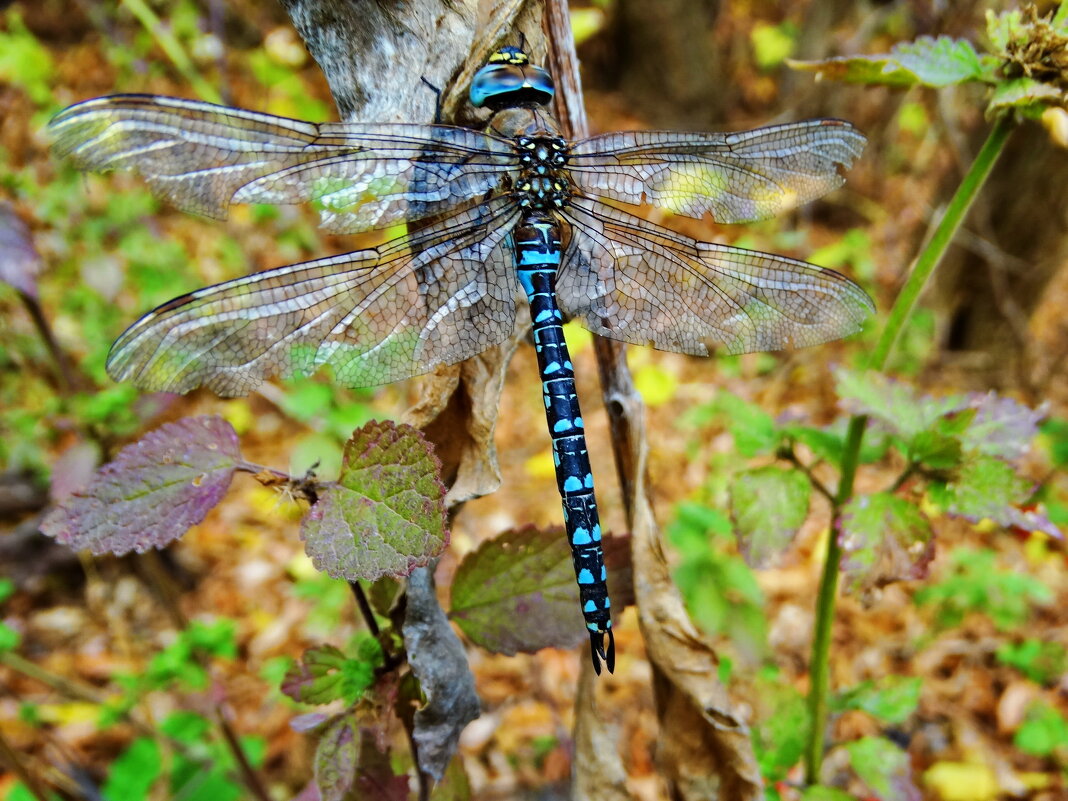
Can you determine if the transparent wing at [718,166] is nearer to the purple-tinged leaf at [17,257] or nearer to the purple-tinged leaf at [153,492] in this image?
the purple-tinged leaf at [153,492]

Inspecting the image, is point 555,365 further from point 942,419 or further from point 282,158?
point 942,419

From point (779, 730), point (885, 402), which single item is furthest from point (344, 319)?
point (779, 730)

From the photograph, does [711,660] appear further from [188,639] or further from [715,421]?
[715,421]

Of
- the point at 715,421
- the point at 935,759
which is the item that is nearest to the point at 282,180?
the point at 935,759

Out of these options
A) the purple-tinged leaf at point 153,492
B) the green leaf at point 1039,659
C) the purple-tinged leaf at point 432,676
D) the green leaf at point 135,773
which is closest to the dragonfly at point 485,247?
the purple-tinged leaf at point 153,492

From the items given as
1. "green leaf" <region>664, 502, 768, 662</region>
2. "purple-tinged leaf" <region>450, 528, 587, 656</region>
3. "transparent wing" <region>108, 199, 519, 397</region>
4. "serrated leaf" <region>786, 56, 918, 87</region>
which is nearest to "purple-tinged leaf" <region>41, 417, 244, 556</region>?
"transparent wing" <region>108, 199, 519, 397</region>
